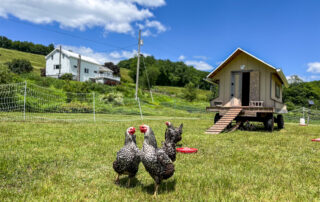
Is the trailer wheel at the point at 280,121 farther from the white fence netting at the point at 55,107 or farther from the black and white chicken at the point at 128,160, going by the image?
the black and white chicken at the point at 128,160

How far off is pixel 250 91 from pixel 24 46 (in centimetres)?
10030

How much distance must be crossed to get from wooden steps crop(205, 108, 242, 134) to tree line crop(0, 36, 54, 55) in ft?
322

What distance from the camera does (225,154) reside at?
6633mm

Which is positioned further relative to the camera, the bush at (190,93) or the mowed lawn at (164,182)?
the bush at (190,93)

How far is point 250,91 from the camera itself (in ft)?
47.3

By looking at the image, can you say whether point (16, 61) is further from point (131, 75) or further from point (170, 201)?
point (170, 201)

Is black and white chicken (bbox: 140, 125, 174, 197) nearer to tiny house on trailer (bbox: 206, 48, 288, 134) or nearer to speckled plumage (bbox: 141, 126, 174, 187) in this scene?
speckled plumage (bbox: 141, 126, 174, 187)

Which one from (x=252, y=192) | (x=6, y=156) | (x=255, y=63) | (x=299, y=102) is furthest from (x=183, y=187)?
(x=299, y=102)

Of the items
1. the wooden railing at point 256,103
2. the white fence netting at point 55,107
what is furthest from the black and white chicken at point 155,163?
the white fence netting at point 55,107

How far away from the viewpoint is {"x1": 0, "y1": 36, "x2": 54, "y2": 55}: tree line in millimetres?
88375

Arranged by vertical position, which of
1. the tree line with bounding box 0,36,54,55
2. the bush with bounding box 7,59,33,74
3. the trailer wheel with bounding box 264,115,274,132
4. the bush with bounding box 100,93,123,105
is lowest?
the trailer wheel with bounding box 264,115,274,132

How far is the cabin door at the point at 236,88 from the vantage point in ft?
47.9

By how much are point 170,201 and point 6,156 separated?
423 cm

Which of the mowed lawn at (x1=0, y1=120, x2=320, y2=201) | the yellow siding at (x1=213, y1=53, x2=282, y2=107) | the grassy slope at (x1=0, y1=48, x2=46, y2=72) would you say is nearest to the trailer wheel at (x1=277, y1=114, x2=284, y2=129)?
the yellow siding at (x1=213, y1=53, x2=282, y2=107)
